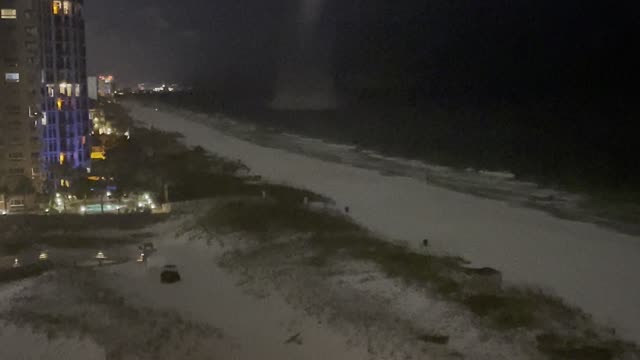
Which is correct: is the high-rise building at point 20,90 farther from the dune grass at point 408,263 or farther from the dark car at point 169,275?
the dark car at point 169,275

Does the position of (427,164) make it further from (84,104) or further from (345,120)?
(345,120)

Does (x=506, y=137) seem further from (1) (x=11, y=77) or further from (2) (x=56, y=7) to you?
(1) (x=11, y=77)

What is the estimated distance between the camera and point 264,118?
261 ft

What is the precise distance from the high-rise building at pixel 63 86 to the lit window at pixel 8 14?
2.76 ft

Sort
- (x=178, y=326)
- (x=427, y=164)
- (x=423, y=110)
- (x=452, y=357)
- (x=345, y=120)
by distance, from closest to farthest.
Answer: (x=452, y=357) < (x=178, y=326) < (x=427, y=164) < (x=345, y=120) < (x=423, y=110)

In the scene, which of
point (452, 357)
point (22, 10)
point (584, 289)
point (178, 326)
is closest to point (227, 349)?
point (178, 326)

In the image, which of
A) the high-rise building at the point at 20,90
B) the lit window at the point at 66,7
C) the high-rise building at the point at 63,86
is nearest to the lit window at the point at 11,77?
the high-rise building at the point at 20,90

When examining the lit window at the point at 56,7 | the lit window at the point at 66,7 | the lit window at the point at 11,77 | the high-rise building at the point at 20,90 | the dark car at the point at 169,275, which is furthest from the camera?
the lit window at the point at 66,7

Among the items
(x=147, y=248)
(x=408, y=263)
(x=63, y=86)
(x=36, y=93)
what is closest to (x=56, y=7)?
(x=63, y=86)

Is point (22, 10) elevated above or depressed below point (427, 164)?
above

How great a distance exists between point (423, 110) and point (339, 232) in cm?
5864

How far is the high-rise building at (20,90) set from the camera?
24984 millimetres

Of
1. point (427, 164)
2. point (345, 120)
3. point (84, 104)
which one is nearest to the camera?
point (84, 104)

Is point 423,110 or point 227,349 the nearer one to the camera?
point 227,349
